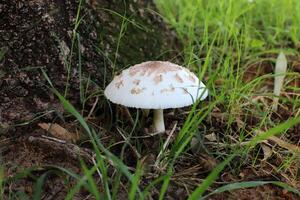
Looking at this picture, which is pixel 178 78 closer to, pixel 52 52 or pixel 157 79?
pixel 157 79


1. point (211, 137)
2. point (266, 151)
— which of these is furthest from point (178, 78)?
point (266, 151)

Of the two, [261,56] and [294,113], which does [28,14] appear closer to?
[294,113]

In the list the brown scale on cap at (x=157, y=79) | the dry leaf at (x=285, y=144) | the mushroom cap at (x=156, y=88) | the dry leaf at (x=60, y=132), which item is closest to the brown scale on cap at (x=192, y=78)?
the mushroom cap at (x=156, y=88)

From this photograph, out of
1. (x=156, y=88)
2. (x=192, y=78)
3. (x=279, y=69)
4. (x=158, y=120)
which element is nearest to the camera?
(x=156, y=88)

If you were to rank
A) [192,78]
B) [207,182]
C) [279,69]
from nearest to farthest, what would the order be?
[207,182], [192,78], [279,69]

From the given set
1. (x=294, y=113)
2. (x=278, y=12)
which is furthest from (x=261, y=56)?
(x=294, y=113)

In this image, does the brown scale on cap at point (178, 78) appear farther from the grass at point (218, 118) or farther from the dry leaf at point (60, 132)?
the dry leaf at point (60, 132)

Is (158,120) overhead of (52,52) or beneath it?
beneath
